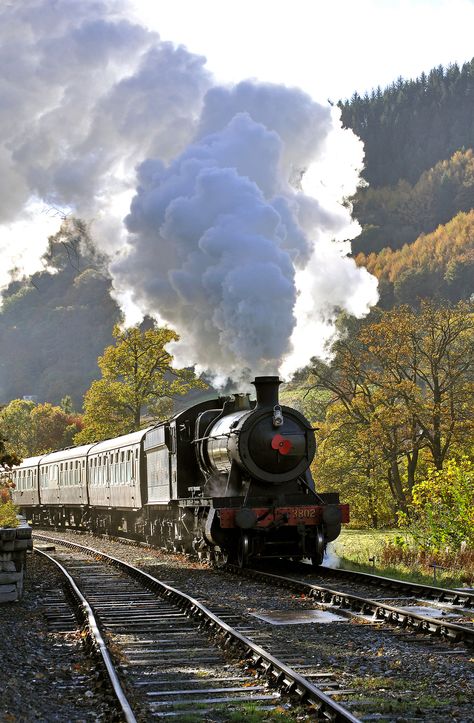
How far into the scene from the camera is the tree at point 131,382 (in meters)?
46.6

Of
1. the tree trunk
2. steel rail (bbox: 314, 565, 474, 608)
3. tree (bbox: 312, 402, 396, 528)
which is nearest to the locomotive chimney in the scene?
steel rail (bbox: 314, 565, 474, 608)

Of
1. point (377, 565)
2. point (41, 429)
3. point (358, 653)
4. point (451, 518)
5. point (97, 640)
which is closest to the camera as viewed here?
point (358, 653)

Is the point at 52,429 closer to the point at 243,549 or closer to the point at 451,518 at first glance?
the point at 451,518

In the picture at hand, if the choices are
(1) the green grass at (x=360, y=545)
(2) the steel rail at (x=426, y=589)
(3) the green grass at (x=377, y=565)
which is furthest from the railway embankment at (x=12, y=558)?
(1) the green grass at (x=360, y=545)

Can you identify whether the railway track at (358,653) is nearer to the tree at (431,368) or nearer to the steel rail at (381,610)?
the steel rail at (381,610)

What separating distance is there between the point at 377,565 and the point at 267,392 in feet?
13.7

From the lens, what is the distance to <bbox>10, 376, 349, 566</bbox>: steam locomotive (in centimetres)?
1700

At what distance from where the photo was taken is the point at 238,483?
57.8 feet

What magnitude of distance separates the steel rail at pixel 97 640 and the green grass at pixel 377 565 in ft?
17.1

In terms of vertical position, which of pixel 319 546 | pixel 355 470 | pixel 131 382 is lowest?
pixel 319 546

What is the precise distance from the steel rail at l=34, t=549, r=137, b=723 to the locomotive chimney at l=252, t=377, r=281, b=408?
4.50m

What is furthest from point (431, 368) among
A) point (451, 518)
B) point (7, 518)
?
point (7, 518)

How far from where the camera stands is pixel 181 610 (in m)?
12.2

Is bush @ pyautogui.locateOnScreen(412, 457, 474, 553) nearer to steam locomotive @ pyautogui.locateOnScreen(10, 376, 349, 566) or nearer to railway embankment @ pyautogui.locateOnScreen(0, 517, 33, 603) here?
steam locomotive @ pyautogui.locateOnScreen(10, 376, 349, 566)
